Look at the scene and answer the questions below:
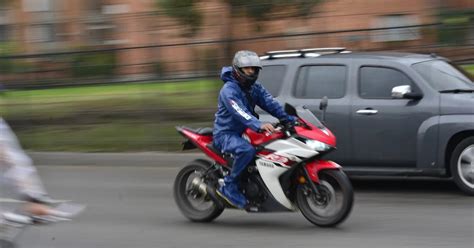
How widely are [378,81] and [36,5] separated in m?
14.8

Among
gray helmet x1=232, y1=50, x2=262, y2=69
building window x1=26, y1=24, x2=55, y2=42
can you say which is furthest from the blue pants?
building window x1=26, y1=24, x2=55, y2=42

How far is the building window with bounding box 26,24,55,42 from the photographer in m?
17.5

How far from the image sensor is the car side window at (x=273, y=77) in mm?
10124

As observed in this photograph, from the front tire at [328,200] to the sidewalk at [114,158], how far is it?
4930 millimetres

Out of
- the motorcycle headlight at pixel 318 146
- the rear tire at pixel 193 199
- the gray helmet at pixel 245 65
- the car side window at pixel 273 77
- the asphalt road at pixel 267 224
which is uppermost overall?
the gray helmet at pixel 245 65

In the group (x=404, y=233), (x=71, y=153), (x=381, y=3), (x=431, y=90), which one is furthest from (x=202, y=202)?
(x=381, y=3)

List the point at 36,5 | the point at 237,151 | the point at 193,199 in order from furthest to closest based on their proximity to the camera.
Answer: the point at 36,5
the point at 193,199
the point at 237,151

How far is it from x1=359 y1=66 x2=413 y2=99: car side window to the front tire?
7.32 feet

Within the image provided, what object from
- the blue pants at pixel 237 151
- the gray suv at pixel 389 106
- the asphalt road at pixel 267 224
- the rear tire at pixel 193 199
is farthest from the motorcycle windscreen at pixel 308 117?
the gray suv at pixel 389 106

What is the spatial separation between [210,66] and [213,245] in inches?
317

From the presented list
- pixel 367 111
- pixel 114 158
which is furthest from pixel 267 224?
pixel 114 158

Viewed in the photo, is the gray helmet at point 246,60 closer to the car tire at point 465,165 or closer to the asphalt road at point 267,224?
the asphalt road at point 267,224

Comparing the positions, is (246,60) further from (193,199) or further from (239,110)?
(193,199)

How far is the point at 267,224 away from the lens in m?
8.32
